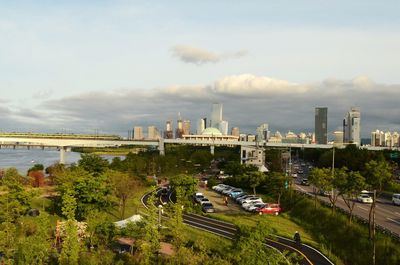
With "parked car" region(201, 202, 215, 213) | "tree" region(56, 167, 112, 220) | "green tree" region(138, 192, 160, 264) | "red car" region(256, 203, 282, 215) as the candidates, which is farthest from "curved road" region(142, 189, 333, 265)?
"tree" region(56, 167, 112, 220)

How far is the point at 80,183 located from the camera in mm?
45594

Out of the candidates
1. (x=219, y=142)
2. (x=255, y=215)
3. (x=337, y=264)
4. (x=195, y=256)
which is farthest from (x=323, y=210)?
(x=219, y=142)

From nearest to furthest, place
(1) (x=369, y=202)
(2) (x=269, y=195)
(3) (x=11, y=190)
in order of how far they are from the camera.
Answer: (3) (x=11, y=190) → (1) (x=369, y=202) → (2) (x=269, y=195)

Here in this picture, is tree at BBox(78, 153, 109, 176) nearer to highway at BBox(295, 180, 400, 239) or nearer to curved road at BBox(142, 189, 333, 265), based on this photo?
curved road at BBox(142, 189, 333, 265)

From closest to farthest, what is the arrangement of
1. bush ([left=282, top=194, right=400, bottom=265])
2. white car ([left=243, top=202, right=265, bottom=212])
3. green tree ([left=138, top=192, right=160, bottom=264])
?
green tree ([left=138, top=192, right=160, bottom=264]) < bush ([left=282, top=194, right=400, bottom=265]) < white car ([left=243, top=202, right=265, bottom=212])

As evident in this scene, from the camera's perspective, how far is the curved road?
1254 inches

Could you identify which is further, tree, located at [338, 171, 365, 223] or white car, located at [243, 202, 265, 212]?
white car, located at [243, 202, 265, 212]

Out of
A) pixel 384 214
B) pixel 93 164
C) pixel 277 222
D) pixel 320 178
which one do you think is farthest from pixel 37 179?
pixel 384 214

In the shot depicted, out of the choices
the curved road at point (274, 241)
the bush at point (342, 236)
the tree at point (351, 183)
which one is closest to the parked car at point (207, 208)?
the curved road at point (274, 241)

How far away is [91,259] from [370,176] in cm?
2255

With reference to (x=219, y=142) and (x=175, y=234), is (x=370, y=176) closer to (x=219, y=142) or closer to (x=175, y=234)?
(x=175, y=234)

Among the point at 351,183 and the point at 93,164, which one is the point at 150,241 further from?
the point at 93,164

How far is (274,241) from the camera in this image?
36656 millimetres

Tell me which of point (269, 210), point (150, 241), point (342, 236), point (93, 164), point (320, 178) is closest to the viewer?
point (150, 241)
